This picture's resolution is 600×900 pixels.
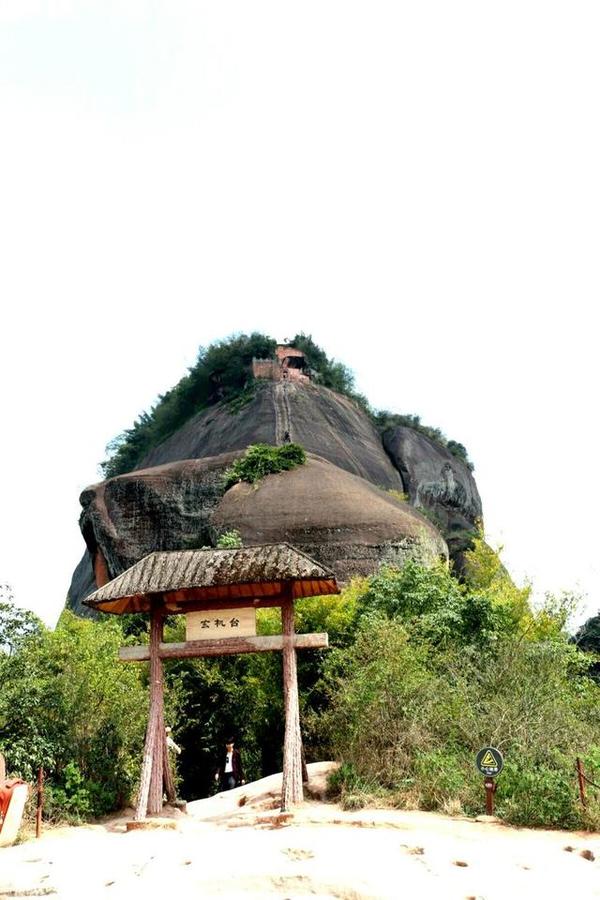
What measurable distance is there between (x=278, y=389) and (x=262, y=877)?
37.1 meters

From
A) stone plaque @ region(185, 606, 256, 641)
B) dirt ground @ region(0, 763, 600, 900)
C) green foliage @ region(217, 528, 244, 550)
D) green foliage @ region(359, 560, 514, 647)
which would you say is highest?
green foliage @ region(217, 528, 244, 550)

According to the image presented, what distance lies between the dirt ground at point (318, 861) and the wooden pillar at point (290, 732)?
924 mm

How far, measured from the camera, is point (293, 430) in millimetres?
42406

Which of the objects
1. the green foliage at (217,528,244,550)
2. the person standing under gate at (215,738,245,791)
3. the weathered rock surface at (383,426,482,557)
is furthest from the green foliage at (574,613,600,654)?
the weathered rock surface at (383,426,482,557)

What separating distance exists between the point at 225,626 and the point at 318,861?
18.6 ft

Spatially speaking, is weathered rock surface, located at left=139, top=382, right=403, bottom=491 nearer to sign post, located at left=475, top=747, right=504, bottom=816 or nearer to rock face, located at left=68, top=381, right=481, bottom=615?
rock face, located at left=68, top=381, right=481, bottom=615

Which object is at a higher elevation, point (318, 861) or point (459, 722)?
point (459, 722)

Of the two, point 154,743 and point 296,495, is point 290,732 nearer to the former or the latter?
point 154,743

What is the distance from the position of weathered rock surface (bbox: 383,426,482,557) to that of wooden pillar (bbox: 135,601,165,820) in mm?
34076

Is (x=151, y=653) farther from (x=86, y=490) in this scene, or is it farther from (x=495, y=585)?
(x=86, y=490)

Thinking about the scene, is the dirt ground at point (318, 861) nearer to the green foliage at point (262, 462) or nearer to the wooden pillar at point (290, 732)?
the wooden pillar at point (290, 732)

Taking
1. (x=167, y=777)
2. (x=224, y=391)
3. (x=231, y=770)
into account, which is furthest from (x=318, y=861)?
(x=224, y=391)

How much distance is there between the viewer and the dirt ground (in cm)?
901

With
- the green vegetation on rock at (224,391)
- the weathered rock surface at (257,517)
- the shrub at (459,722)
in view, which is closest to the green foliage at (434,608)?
the shrub at (459,722)
